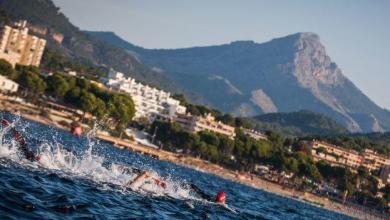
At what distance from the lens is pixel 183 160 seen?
183m

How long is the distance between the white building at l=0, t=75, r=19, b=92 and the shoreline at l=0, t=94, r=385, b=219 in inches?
206

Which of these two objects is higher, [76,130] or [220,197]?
[76,130]

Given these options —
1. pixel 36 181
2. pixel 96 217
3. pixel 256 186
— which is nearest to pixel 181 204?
pixel 36 181

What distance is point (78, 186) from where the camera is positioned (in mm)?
36812

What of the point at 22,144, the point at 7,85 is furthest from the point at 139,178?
the point at 7,85

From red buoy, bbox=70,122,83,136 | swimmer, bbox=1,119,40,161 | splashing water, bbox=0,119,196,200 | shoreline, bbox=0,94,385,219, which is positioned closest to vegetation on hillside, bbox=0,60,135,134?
shoreline, bbox=0,94,385,219

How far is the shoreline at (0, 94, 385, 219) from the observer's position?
6102 inches

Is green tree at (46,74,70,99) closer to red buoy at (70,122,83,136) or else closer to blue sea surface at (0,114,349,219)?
red buoy at (70,122,83,136)

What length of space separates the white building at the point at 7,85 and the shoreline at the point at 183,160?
206 inches

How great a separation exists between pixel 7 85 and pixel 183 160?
173ft

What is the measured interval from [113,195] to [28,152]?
7.72 meters

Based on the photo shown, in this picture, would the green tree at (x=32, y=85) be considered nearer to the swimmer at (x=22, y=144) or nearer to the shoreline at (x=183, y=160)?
the shoreline at (x=183, y=160)

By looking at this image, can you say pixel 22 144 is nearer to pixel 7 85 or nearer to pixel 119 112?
pixel 7 85

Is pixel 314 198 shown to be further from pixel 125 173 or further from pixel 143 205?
pixel 143 205
